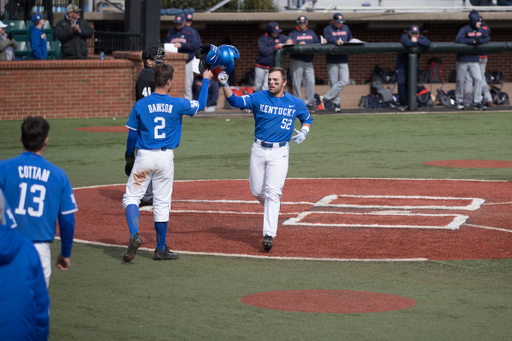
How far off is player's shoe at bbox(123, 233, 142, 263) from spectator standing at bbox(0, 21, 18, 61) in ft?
43.1

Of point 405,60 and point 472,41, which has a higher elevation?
point 472,41

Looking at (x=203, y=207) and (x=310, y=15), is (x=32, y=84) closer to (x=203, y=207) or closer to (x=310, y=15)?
(x=310, y=15)

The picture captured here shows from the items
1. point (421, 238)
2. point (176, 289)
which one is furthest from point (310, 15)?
point (176, 289)

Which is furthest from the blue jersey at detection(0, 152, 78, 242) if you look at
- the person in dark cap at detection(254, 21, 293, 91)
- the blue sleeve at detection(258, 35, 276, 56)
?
the blue sleeve at detection(258, 35, 276, 56)

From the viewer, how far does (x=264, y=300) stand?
6.15 meters

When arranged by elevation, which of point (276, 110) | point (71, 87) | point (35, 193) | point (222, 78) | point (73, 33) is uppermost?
point (73, 33)

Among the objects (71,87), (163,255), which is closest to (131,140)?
(163,255)

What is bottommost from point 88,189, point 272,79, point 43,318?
point 88,189

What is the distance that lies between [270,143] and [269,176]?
33cm

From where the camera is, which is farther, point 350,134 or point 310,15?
point 310,15

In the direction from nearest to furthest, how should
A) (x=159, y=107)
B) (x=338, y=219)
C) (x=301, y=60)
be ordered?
(x=159, y=107), (x=338, y=219), (x=301, y=60)

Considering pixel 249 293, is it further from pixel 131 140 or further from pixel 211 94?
pixel 211 94

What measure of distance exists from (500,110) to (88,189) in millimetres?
13798

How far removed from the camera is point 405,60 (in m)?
20.8
